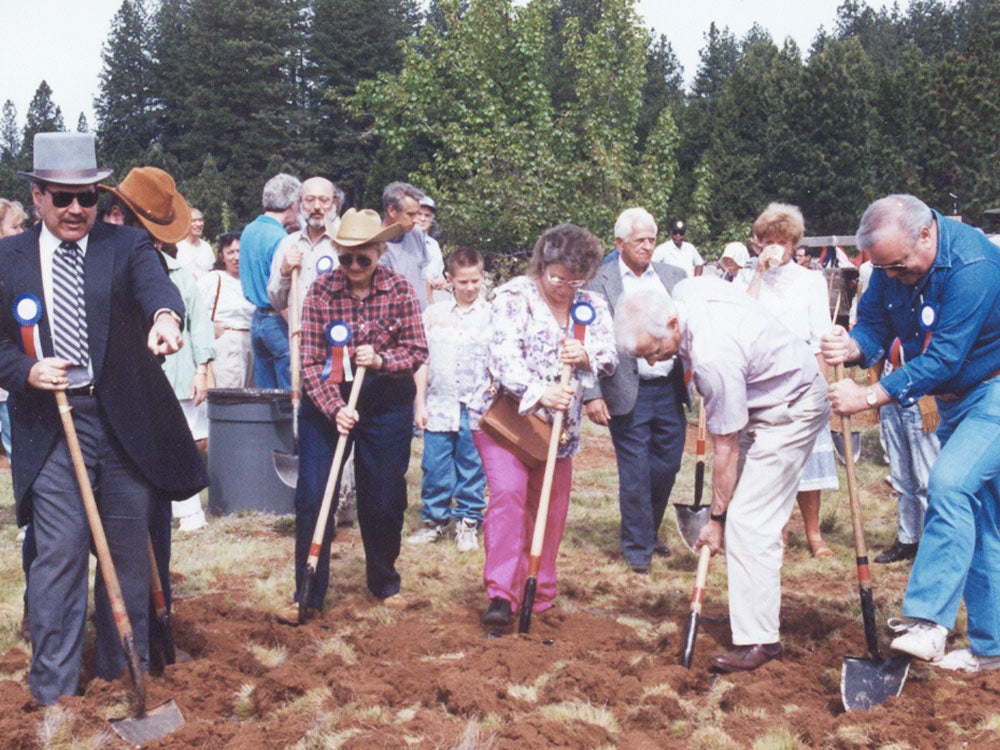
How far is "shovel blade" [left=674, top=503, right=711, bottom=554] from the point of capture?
7047 mm

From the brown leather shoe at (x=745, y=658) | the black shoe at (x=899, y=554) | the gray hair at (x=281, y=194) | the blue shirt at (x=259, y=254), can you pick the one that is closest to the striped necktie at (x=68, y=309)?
the brown leather shoe at (x=745, y=658)

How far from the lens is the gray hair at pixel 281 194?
342 inches

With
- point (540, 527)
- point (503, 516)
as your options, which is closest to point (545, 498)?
point (540, 527)

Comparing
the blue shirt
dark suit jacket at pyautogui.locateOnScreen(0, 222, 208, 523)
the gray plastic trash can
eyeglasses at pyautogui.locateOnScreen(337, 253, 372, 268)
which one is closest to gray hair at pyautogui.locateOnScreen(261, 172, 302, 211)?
the blue shirt

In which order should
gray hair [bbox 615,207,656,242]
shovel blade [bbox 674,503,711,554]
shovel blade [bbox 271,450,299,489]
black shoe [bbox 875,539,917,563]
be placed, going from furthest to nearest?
shovel blade [bbox 271,450,299,489] → black shoe [bbox 875,539,917,563] → gray hair [bbox 615,207,656,242] → shovel blade [bbox 674,503,711,554]

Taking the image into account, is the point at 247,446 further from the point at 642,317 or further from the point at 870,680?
the point at 870,680

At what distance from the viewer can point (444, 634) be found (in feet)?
18.7

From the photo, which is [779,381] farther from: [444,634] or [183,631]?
[183,631]

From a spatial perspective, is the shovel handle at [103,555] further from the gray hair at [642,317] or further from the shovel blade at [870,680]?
the shovel blade at [870,680]

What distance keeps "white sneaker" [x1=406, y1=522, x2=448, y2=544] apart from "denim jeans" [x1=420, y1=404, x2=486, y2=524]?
4 centimetres

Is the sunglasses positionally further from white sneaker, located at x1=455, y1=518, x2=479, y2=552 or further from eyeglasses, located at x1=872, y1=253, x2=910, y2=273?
white sneaker, located at x1=455, y1=518, x2=479, y2=552

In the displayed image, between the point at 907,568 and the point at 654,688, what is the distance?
3.06m

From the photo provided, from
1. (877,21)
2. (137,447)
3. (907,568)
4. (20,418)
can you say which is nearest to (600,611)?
(907,568)

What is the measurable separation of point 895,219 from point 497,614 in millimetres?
2600
